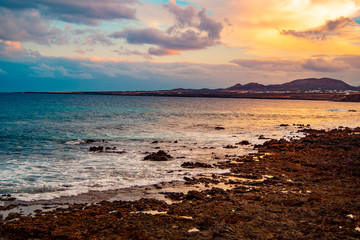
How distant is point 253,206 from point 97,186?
747 centimetres

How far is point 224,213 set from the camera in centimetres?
968

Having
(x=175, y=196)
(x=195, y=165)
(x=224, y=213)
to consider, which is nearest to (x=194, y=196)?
(x=175, y=196)

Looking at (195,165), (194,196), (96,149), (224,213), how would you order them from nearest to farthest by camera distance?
(224,213), (194,196), (195,165), (96,149)

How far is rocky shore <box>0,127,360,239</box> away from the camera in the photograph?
819cm

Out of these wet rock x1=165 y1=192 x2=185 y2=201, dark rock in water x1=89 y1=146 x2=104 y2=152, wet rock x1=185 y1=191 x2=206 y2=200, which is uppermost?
wet rock x1=185 y1=191 x2=206 y2=200

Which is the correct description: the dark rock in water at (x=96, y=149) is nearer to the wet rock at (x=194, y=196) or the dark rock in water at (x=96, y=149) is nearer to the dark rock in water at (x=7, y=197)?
the dark rock in water at (x=7, y=197)

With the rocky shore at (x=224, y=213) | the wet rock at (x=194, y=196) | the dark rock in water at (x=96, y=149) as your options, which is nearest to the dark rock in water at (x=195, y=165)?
the rocky shore at (x=224, y=213)

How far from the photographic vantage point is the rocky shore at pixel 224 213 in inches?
322

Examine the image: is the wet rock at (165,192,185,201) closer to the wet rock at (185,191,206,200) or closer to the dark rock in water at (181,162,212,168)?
the wet rock at (185,191,206,200)

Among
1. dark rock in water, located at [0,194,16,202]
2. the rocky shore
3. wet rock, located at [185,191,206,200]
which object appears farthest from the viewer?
dark rock in water, located at [0,194,16,202]

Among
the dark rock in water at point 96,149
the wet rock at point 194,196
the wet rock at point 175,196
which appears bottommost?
the dark rock in water at point 96,149

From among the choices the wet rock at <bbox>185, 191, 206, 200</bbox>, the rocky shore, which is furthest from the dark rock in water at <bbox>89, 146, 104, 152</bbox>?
the wet rock at <bbox>185, 191, 206, 200</bbox>

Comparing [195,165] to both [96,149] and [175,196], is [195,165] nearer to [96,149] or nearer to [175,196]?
[175,196]

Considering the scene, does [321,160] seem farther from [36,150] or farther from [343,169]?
[36,150]
